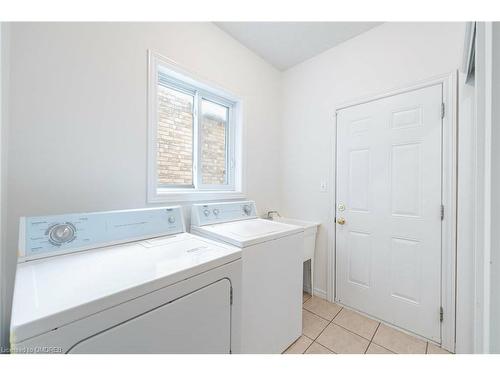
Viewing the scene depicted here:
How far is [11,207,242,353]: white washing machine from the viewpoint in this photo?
0.55m

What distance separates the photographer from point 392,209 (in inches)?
68.2

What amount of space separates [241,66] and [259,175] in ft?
3.84

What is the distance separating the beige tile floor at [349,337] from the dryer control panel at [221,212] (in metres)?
1.08

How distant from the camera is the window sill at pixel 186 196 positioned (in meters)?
1.48

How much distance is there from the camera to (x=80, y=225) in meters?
1.00

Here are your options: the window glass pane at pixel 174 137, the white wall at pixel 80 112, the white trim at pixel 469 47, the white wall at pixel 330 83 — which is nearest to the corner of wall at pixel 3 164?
the white wall at pixel 80 112

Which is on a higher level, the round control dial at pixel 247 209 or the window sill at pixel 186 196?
the window sill at pixel 186 196

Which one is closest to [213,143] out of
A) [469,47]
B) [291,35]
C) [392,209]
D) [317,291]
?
[291,35]

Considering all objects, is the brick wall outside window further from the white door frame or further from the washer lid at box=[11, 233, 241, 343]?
the white door frame

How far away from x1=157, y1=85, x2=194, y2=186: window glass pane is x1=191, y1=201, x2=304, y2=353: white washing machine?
A: 0.41 metres

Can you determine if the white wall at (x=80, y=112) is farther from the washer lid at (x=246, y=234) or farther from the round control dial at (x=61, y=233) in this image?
the washer lid at (x=246, y=234)

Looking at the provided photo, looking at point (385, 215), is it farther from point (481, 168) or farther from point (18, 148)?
point (18, 148)

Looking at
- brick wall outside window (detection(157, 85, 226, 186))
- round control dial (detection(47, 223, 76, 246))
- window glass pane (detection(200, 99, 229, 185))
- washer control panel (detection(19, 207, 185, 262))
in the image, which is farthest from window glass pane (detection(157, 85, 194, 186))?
round control dial (detection(47, 223, 76, 246))

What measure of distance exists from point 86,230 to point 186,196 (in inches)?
27.9
